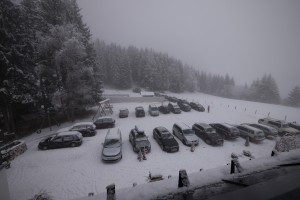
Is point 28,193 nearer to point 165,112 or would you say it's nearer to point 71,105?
point 71,105

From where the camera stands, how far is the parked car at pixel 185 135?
15.6 metres

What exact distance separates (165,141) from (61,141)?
33.3 feet

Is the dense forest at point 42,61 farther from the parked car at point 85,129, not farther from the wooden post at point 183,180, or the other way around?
the wooden post at point 183,180

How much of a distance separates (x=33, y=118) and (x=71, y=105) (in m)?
6.24

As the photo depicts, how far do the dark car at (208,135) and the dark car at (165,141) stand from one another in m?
3.80

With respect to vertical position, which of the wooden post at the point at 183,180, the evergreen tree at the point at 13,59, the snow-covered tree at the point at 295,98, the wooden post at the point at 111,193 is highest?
the evergreen tree at the point at 13,59

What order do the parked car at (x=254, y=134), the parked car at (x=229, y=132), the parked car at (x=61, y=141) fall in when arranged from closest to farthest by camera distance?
the parked car at (x=61, y=141) < the parked car at (x=254, y=134) < the parked car at (x=229, y=132)

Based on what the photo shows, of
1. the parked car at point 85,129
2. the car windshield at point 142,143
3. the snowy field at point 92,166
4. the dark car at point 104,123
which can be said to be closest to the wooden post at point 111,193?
the snowy field at point 92,166

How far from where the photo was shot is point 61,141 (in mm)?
15445

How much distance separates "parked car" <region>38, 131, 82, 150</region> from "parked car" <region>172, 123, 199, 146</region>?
10.3 metres

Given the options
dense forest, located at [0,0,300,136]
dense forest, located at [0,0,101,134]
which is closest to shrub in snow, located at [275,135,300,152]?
dense forest, located at [0,0,101,134]

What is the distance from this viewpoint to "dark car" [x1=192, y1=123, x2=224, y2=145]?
15836 millimetres

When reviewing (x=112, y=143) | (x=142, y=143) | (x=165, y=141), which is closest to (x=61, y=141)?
(x=112, y=143)

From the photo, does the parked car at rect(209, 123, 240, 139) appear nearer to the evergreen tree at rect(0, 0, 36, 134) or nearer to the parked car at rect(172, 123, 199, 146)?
the parked car at rect(172, 123, 199, 146)
